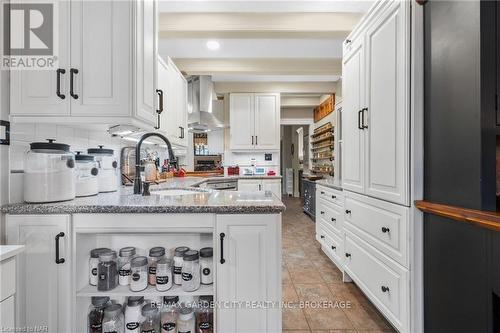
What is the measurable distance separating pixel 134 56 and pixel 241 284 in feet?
4.35

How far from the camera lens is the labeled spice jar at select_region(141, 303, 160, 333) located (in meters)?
1.38

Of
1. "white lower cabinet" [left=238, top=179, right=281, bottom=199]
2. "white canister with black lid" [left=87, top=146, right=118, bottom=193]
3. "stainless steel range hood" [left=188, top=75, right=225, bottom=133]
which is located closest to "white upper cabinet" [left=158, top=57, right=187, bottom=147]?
"white canister with black lid" [left=87, top=146, right=118, bottom=193]

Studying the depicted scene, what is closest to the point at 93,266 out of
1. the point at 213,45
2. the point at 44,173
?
the point at 44,173

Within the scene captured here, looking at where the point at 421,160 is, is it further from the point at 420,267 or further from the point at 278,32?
the point at 278,32

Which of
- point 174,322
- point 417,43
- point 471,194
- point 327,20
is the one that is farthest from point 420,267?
point 327,20

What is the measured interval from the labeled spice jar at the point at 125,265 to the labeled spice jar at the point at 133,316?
0.12 metres

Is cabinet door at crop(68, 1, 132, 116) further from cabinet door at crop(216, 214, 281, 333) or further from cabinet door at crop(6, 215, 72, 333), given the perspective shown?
cabinet door at crop(216, 214, 281, 333)

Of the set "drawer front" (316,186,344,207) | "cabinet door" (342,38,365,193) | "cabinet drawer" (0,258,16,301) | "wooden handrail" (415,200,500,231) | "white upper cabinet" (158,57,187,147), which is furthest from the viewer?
"drawer front" (316,186,344,207)

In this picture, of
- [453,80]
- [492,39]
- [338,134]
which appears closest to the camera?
[492,39]

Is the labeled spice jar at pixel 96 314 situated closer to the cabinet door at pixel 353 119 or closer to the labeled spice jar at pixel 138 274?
the labeled spice jar at pixel 138 274

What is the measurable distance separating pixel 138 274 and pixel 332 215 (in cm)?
214

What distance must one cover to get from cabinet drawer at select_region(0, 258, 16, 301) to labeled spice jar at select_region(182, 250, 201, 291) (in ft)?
2.21

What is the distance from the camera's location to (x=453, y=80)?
4.20 ft

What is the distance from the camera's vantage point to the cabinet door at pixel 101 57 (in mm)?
1360
